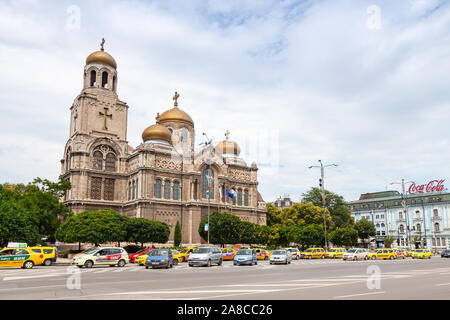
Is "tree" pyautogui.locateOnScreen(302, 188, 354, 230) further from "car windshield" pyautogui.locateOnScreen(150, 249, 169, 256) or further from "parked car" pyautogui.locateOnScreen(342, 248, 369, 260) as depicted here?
"car windshield" pyautogui.locateOnScreen(150, 249, 169, 256)

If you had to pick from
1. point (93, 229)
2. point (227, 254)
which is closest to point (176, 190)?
point (93, 229)

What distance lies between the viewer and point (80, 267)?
28312 millimetres

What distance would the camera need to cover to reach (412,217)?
8794 cm

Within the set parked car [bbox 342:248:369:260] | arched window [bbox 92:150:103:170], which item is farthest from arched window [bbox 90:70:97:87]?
parked car [bbox 342:248:369:260]

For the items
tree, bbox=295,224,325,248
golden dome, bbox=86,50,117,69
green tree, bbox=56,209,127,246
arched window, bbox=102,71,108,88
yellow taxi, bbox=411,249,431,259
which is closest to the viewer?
green tree, bbox=56,209,127,246

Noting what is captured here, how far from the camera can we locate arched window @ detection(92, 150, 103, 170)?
5972 centimetres

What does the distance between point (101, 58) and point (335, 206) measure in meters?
55.5

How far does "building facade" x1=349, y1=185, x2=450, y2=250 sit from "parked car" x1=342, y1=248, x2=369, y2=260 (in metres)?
37.2

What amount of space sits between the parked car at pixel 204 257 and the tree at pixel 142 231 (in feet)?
64.6

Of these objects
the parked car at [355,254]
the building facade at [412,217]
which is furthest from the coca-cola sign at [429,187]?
the parked car at [355,254]

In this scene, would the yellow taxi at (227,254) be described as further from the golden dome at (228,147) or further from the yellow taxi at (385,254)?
the golden dome at (228,147)

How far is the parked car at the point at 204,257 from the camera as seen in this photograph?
2901 cm

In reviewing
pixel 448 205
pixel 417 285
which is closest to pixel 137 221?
pixel 417 285
